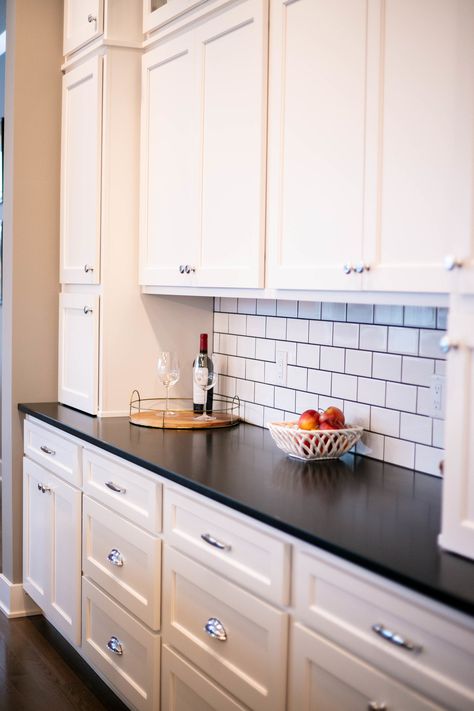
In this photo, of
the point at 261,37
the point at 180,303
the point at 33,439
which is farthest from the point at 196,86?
the point at 33,439

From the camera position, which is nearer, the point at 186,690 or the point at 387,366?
the point at 186,690

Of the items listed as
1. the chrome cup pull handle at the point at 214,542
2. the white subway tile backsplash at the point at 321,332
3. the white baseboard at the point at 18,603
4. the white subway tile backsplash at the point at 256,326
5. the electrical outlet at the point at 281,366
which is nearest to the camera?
the chrome cup pull handle at the point at 214,542

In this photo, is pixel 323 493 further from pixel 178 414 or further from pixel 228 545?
pixel 178 414

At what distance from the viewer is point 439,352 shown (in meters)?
2.32

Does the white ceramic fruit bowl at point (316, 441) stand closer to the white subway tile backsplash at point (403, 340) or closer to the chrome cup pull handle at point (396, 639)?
the white subway tile backsplash at point (403, 340)

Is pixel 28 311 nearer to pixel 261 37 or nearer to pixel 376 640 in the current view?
pixel 261 37

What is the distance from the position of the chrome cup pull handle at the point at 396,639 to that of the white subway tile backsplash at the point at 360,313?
1134 mm

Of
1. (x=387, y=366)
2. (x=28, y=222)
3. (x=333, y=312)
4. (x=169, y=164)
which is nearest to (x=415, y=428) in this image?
(x=387, y=366)

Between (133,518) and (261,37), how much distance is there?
4.82 ft

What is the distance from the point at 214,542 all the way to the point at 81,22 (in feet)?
7.38

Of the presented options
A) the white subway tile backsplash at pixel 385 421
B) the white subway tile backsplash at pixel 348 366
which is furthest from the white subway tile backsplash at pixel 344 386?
the white subway tile backsplash at pixel 385 421

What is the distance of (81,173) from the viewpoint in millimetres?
3457

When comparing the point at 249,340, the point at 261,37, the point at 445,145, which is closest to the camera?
the point at 445,145

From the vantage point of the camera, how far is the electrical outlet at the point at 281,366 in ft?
9.90
